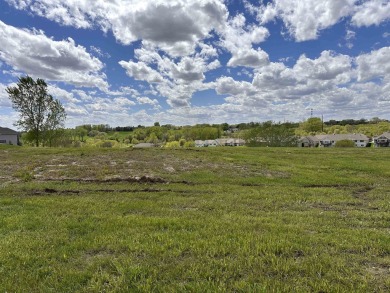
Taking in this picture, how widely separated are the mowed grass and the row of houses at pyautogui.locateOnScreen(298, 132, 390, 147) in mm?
98598

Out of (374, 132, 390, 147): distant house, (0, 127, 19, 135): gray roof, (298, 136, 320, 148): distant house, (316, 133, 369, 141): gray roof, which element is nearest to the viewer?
→ (0, 127, 19, 135): gray roof

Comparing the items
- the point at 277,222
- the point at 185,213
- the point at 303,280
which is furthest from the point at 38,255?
the point at 277,222

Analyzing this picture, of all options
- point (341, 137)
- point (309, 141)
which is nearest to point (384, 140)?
point (341, 137)

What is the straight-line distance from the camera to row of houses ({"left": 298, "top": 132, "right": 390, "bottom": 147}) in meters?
99.7

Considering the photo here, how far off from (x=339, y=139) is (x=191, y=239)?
376 feet

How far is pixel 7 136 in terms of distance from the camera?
69.4 meters

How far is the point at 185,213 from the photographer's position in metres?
8.17

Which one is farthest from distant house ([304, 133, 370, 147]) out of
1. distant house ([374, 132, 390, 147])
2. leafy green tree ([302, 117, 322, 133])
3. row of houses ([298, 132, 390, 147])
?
leafy green tree ([302, 117, 322, 133])

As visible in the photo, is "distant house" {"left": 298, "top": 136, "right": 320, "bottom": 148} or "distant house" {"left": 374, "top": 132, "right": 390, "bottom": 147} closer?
"distant house" {"left": 374, "top": 132, "right": 390, "bottom": 147}

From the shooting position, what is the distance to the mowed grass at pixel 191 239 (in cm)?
420

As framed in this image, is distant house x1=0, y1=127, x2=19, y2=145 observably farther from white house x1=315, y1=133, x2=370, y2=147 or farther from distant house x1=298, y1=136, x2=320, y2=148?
white house x1=315, y1=133, x2=370, y2=147

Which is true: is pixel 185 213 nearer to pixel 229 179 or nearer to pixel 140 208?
pixel 140 208

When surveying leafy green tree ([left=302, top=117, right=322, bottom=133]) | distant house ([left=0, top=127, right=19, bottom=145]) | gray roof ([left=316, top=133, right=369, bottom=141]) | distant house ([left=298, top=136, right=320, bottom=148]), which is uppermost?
leafy green tree ([left=302, top=117, right=322, bottom=133])

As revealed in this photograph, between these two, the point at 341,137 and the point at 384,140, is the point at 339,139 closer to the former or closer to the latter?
the point at 341,137
